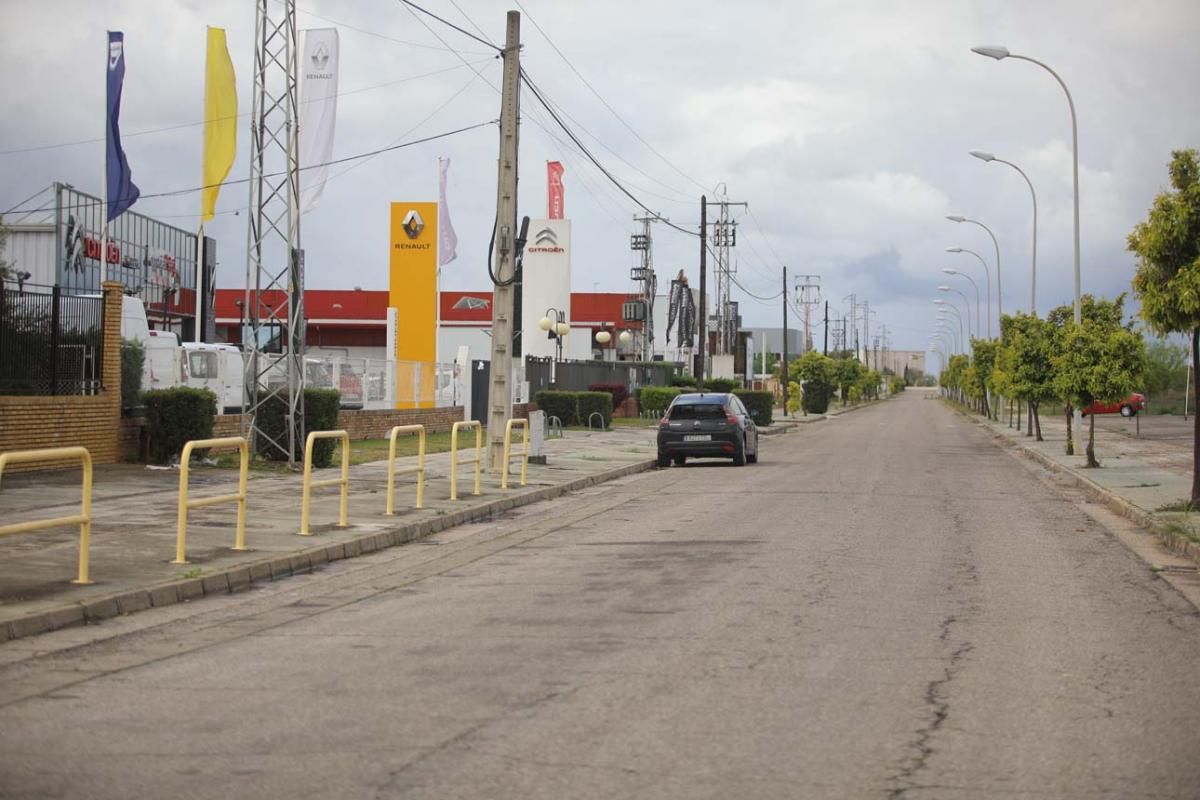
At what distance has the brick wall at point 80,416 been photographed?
20.3m

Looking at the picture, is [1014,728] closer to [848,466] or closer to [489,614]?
[489,614]

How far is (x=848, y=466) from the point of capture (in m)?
29.2

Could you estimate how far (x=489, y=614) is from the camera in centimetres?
973

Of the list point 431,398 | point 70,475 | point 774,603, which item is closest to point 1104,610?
point 774,603

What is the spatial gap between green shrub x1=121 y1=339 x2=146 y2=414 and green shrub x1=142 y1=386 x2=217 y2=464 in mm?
651

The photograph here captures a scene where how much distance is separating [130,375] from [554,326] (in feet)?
109

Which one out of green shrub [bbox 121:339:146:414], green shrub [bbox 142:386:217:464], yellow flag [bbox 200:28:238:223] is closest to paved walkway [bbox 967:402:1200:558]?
green shrub [bbox 142:386:217:464]

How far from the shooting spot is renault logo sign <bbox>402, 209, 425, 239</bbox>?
4800cm

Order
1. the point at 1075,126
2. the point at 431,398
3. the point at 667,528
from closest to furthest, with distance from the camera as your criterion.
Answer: the point at 667,528 → the point at 1075,126 → the point at 431,398

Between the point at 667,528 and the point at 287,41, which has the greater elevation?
A: the point at 287,41

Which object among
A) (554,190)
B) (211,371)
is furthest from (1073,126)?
(554,190)

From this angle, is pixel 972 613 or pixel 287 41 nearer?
pixel 972 613

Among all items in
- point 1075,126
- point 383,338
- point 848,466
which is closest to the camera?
point 848,466

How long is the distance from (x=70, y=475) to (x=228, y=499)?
926 cm
